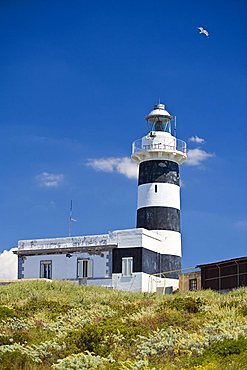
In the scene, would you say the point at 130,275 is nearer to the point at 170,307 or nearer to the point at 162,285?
the point at 162,285

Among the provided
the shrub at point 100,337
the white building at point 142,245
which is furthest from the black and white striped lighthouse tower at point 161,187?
the shrub at point 100,337

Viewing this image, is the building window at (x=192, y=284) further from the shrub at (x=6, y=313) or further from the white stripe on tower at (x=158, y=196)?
the shrub at (x=6, y=313)

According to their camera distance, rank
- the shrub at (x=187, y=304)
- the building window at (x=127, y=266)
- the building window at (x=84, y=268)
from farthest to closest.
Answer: the building window at (x=84, y=268) → the building window at (x=127, y=266) → the shrub at (x=187, y=304)

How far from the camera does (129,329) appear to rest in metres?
19.4

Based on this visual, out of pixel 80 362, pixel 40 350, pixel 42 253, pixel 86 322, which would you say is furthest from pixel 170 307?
pixel 42 253

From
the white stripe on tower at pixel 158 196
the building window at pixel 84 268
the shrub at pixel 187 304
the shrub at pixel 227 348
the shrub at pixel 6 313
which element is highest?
the white stripe on tower at pixel 158 196

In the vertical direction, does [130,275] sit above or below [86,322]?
above

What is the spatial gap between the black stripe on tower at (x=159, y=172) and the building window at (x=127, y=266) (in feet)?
19.7

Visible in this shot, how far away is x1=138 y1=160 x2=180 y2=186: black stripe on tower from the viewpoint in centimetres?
4822

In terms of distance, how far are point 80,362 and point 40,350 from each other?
2.42 metres

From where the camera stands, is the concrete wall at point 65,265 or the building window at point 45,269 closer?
the concrete wall at point 65,265

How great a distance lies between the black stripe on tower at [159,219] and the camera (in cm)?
4697

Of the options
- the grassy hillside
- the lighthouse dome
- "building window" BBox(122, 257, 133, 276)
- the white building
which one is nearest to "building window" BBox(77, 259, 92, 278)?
the white building

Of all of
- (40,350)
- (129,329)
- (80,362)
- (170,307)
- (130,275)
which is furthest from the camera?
(130,275)
